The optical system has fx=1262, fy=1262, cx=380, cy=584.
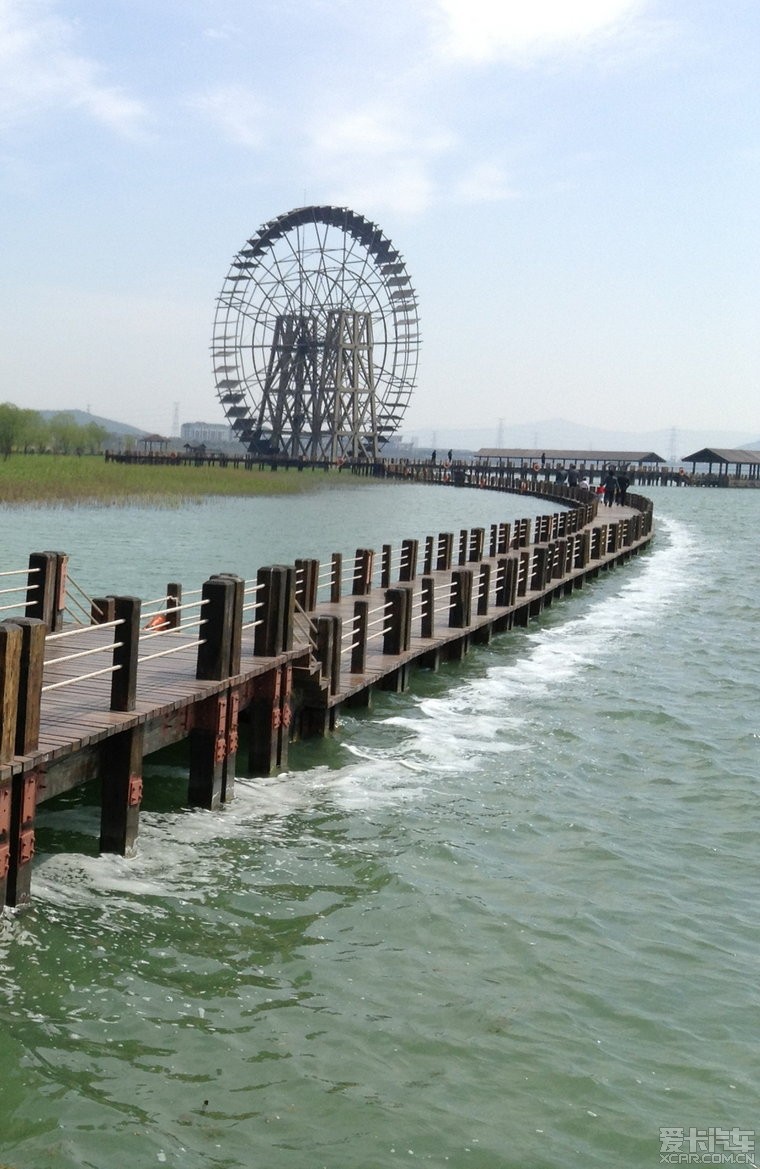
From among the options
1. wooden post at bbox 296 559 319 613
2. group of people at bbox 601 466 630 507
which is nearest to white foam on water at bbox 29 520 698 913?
wooden post at bbox 296 559 319 613

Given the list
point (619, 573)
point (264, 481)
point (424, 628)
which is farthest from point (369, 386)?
point (424, 628)

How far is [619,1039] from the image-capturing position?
22.9 ft

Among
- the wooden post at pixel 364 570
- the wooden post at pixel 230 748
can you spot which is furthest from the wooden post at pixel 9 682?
the wooden post at pixel 364 570

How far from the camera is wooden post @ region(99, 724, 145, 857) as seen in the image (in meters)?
9.16

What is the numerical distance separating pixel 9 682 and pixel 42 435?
114m

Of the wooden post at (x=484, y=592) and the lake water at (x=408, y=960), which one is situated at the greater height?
the wooden post at (x=484, y=592)

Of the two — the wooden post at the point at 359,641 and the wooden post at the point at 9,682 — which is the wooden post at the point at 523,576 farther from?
the wooden post at the point at 9,682

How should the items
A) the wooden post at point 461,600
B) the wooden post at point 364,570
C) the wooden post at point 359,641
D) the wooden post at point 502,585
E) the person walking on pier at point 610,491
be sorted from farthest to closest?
the person walking on pier at point 610,491 < the wooden post at point 502,585 < the wooden post at point 364,570 < the wooden post at point 461,600 < the wooden post at point 359,641

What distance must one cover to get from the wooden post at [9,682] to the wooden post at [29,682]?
5 centimetres

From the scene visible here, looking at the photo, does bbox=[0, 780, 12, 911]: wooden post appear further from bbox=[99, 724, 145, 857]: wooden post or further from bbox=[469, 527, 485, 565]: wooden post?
bbox=[469, 527, 485, 565]: wooden post

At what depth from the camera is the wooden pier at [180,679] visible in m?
7.77

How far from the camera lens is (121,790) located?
30.1ft

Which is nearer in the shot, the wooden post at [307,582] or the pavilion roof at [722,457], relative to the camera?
the wooden post at [307,582]

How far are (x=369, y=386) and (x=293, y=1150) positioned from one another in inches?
3733
